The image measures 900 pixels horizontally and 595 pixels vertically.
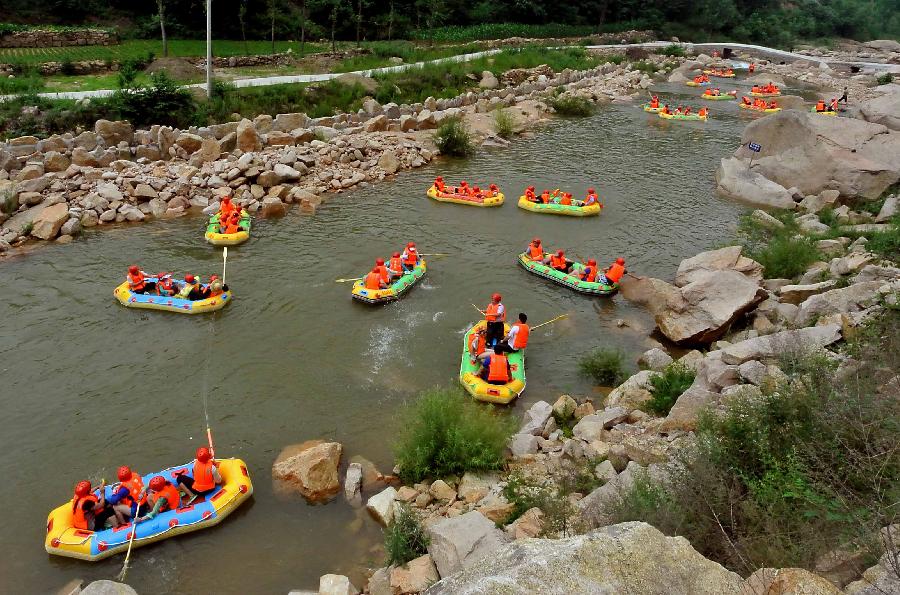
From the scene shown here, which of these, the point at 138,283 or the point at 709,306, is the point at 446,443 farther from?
the point at 138,283

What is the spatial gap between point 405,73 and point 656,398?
28.3 meters

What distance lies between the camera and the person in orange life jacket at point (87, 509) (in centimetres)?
872

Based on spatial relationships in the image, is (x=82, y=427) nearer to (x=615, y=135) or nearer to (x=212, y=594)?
(x=212, y=594)

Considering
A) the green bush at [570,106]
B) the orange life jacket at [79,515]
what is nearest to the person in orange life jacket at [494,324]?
the orange life jacket at [79,515]

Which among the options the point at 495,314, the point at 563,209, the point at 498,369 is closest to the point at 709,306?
the point at 495,314

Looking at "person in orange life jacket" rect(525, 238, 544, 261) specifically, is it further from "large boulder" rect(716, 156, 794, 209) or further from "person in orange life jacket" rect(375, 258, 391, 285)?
"large boulder" rect(716, 156, 794, 209)

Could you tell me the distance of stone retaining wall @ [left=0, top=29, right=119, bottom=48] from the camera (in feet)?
108

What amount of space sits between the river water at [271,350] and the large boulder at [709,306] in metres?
0.89

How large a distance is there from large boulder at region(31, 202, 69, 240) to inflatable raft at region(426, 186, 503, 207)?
11.3m

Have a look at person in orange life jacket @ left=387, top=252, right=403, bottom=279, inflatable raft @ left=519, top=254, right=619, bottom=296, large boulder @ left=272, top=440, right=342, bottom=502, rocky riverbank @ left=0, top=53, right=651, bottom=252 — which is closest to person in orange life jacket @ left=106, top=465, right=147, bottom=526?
Answer: large boulder @ left=272, top=440, right=342, bottom=502

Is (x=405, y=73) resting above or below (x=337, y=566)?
above

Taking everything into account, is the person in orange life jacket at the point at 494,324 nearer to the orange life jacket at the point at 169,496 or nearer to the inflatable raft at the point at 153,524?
the inflatable raft at the point at 153,524

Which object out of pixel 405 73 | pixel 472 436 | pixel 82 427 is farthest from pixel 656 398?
pixel 405 73

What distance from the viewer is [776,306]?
13.2 meters
